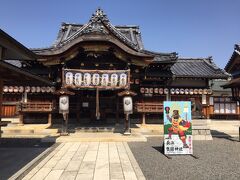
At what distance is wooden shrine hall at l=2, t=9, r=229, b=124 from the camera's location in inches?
569

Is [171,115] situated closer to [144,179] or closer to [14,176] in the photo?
[144,179]

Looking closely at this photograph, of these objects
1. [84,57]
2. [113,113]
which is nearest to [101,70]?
[84,57]

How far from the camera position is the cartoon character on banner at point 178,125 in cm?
928

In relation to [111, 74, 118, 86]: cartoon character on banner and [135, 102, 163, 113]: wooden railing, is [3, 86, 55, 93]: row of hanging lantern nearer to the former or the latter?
[111, 74, 118, 86]: cartoon character on banner

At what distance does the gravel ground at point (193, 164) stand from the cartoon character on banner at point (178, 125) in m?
0.85

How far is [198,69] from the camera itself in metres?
23.5

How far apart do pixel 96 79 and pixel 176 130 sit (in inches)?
273

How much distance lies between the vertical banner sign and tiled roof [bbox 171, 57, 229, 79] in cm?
1202

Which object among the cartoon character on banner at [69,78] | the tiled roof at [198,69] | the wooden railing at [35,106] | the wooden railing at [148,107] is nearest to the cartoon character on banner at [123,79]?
the cartoon character on banner at [69,78]

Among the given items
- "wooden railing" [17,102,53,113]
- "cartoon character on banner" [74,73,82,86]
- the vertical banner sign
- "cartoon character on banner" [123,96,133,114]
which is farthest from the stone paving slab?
"wooden railing" [17,102,53,113]

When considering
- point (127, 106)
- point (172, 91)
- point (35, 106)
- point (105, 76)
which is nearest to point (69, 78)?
point (105, 76)

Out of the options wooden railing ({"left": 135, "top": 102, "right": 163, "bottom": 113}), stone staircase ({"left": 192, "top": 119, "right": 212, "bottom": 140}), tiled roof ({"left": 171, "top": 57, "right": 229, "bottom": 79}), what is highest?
tiled roof ({"left": 171, "top": 57, "right": 229, "bottom": 79})

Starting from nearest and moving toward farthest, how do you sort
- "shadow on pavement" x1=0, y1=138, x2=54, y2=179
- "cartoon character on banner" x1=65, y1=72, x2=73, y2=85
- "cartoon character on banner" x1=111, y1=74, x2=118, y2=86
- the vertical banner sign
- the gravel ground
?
"shadow on pavement" x1=0, y1=138, x2=54, y2=179
the gravel ground
the vertical banner sign
"cartoon character on banner" x1=65, y1=72, x2=73, y2=85
"cartoon character on banner" x1=111, y1=74, x2=118, y2=86

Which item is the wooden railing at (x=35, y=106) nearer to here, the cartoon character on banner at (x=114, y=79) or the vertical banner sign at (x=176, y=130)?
the cartoon character on banner at (x=114, y=79)
